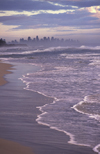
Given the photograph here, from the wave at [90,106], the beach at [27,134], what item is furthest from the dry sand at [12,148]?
the wave at [90,106]

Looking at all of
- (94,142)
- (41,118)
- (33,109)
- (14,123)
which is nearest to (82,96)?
(33,109)

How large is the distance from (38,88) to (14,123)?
559 centimetres

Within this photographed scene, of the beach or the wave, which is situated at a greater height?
the beach

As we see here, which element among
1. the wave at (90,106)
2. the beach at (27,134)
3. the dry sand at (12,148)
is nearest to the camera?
the dry sand at (12,148)

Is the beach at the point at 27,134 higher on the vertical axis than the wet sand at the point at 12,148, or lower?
lower

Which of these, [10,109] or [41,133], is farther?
[10,109]

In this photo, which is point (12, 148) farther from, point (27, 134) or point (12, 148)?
point (27, 134)

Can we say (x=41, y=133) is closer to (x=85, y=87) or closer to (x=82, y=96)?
(x=82, y=96)

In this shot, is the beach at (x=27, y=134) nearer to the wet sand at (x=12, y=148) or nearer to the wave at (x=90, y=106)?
the wet sand at (x=12, y=148)

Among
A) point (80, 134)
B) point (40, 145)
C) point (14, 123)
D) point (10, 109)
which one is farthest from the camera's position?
point (10, 109)

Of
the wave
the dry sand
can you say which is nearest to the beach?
the dry sand

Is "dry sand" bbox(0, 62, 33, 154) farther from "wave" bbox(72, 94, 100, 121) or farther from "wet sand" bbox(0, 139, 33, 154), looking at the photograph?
"wave" bbox(72, 94, 100, 121)

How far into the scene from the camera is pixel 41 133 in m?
5.88

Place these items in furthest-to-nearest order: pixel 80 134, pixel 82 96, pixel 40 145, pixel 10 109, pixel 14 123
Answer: pixel 82 96, pixel 10 109, pixel 14 123, pixel 80 134, pixel 40 145
